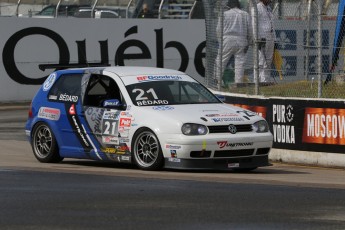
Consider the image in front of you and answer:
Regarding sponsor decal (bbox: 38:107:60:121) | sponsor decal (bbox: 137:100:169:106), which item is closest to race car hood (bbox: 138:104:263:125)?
sponsor decal (bbox: 137:100:169:106)

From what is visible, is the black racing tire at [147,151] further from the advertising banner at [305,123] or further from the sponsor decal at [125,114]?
the advertising banner at [305,123]

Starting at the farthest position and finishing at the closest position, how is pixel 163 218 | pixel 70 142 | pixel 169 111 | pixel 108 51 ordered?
pixel 108 51
pixel 70 142
pixel 169 111
pixel 163 218

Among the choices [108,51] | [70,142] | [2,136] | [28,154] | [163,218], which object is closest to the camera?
[163,218]

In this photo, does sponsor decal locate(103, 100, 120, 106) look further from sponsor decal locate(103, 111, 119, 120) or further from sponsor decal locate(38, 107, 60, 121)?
sponsor decal locate(38, 107, 60, 121)

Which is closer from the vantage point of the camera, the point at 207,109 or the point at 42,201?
the point at 42,201

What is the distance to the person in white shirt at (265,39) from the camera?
699 inches

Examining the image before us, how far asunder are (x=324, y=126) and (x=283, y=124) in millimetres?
920

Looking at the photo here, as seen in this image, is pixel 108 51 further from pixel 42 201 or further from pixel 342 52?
pixel 42 201

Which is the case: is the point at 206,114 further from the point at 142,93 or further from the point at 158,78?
the point at 158,78

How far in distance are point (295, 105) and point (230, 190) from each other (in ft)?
15.9

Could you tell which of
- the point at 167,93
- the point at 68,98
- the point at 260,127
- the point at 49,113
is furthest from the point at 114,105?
the point at 260,127

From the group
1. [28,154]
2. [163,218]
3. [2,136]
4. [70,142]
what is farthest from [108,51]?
[163,218]

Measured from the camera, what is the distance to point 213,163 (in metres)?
14.4

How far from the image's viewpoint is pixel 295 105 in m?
16.8
